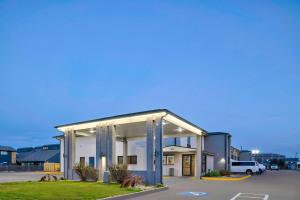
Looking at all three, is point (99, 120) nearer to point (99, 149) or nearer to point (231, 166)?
point (99, 149)

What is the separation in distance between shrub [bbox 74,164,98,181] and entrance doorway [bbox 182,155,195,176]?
530 inches

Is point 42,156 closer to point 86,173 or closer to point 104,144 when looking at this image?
point 86,173

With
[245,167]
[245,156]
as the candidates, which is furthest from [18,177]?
[245,156]

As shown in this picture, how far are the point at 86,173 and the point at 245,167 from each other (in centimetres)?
2477

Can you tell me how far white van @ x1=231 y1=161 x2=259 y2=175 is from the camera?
4144 cm

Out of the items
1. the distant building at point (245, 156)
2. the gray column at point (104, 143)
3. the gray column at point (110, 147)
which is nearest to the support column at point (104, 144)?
the gray column at point (104, 143)

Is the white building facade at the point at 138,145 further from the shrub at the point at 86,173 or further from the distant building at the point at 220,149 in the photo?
the distant building at the point at 220,149

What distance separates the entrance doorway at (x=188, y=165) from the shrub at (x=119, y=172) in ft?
48.3

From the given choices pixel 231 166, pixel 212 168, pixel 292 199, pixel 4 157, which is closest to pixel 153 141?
pixel 292 199

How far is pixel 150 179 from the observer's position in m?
20.3

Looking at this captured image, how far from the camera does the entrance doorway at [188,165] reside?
3434 cm

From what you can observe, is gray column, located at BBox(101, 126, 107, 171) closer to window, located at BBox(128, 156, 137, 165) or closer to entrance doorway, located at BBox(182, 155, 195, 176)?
entrance doorway, located at BBox(182, 155, 195, 176)

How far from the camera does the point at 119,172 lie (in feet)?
67.8

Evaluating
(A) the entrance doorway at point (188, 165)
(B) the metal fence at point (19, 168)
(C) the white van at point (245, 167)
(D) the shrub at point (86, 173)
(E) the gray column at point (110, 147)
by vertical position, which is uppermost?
(E) the gray column at point (110, 147)
